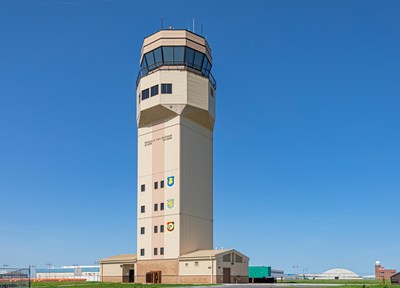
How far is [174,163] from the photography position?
76.1 meters

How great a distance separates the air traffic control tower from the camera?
75.3 meters

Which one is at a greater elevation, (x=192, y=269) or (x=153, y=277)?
(x=192, y=269)

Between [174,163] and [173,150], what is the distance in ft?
6.71

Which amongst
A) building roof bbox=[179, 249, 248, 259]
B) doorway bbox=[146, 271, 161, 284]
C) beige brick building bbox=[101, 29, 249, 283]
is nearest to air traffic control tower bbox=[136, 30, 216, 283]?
beige brick building bbox=[101, 29, 249, 283]

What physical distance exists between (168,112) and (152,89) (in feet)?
15.4

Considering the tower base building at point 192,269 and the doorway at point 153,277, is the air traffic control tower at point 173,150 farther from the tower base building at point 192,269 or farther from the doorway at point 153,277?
the doorway at point 153,277

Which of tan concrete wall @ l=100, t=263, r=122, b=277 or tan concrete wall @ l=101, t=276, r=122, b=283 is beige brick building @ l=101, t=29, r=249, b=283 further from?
tan concrete wall @ l=100, t=263, r=122, b=277

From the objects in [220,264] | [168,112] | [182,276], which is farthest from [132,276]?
[168,112]

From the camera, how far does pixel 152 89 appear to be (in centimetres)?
7881

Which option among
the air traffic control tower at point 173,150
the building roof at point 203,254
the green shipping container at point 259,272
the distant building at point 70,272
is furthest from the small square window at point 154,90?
the distant building at point 70,272

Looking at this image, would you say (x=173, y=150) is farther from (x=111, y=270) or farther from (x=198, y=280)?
(x=111, y=270)

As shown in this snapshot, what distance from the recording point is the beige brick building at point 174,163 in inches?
2933

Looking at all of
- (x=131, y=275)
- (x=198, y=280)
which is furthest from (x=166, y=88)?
(x=131, y=275)

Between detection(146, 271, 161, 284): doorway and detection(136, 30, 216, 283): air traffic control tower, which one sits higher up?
detection(136, 30, 216, 283): air traffic control tower
